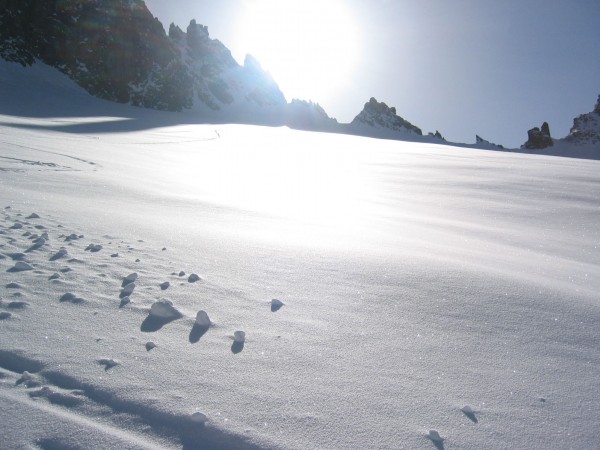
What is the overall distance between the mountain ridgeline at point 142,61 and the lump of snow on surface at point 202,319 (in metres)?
30.5

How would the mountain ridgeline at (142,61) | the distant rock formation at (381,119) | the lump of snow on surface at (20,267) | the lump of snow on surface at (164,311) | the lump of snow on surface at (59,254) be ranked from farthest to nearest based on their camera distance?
the distant rock formation at (381,119), the mountain ridgeline at (142,61), the lump of snow on surface at (59,254), the lump of snow on surface at (20,267), the lump of snow on surface at (164,311)

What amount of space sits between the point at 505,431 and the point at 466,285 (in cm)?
94

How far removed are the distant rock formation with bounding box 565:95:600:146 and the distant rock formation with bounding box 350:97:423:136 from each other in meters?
32.8

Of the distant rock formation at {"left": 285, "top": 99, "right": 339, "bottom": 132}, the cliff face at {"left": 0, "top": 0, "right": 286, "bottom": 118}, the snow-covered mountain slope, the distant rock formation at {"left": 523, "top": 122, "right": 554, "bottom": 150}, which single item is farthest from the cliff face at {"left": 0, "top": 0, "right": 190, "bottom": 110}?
the distant rock formation at {"left": 523, "top": 122, "right": 554, "bottom": 150}

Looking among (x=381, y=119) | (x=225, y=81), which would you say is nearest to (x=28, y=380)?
(x=225, y=81)

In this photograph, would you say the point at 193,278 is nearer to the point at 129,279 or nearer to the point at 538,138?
the point at 129,279

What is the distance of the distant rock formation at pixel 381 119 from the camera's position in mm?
59062

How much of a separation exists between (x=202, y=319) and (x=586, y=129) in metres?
89.5

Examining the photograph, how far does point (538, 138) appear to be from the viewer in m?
65.8

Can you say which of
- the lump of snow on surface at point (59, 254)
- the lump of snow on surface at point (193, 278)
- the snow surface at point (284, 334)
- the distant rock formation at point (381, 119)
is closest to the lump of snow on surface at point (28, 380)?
the snow surface at point (284, 334)

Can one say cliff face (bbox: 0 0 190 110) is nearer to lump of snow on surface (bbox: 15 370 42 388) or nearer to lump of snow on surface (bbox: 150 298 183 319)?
lump of snow on surface (bbox: 150 298 183 319)

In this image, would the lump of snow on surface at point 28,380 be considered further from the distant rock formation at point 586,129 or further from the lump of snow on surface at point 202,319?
the distant rock formation at point 586,129

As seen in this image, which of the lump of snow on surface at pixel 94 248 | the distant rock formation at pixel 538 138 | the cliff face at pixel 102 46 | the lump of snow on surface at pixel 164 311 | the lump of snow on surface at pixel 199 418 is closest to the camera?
the lump of snow on surface at pixel 199 418

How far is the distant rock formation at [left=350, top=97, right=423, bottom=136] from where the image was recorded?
194 feet
